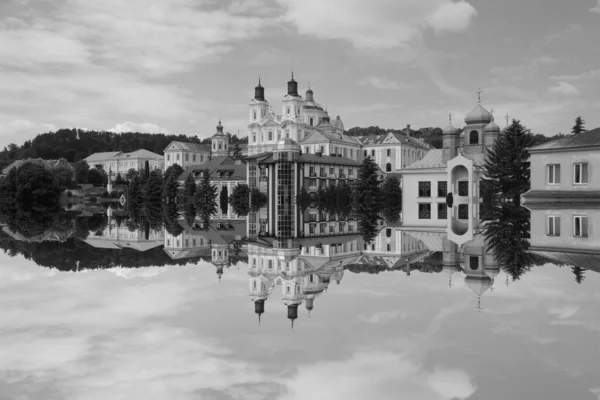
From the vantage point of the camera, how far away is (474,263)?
9414mm

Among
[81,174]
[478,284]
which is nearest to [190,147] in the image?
[81,174]

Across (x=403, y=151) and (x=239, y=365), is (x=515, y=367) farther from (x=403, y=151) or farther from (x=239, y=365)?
(x=403, y=151)

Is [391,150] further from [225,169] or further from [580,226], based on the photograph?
[580,226]

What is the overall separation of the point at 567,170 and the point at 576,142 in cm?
118

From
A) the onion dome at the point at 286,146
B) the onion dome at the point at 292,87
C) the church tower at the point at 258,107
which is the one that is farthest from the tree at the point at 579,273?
the church tower at the point at 258,107

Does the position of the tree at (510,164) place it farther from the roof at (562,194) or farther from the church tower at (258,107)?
the church tower at (258,107)

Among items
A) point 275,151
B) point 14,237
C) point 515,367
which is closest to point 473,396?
point 515,367

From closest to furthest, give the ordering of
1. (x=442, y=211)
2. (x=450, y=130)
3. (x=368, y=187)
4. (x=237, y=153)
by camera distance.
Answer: (x=442, y=211) → (x=450, y=130) → (x=368, y=187) → (x=237, y=153)

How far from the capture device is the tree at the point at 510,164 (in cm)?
3219

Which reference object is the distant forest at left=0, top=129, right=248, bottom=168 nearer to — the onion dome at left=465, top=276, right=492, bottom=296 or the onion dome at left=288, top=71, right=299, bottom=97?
the onion dome at left=288, top=71, right=299, bottom=97

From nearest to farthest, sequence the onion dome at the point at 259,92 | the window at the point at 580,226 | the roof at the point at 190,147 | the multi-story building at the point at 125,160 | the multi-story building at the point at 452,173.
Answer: the window at the point at 580,226 < the multi-story building at the point at 452,173 < the onion dome at the point at 259,92 < the roof at the point at 190,147 < the multi-story building at the point at 125,160

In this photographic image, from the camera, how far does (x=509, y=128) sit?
113ft

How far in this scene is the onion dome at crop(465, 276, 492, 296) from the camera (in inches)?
287

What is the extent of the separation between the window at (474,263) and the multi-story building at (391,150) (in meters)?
57.5
